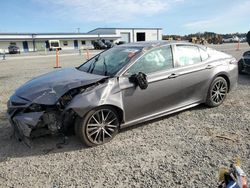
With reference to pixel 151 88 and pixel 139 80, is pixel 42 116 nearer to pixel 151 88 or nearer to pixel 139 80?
pixel 139 80

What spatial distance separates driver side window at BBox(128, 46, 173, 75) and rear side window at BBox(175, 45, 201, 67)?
→ 210 millimetres

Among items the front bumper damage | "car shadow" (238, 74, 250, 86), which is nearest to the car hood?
the front bumper damage

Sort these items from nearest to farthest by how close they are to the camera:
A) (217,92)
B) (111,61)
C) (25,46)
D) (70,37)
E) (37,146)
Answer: (37,146), (111,61), (217,92), (25,46), (70,37)

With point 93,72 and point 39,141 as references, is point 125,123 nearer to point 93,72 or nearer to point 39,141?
point 93,72

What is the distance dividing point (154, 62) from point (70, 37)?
59.4 m

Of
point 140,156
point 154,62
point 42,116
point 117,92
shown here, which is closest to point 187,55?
point 154,62

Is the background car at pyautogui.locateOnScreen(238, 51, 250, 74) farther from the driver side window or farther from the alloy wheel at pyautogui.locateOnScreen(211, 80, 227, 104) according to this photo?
the driver side window

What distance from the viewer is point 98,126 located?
427cm

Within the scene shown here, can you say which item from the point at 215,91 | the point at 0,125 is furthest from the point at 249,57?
the point at 0,125

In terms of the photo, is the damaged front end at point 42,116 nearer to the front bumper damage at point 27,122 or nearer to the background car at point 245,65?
the front bumper damage at point 27,122

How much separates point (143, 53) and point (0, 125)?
3156mm

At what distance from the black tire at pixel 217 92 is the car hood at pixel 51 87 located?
103 inches

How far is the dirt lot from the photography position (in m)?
3.36

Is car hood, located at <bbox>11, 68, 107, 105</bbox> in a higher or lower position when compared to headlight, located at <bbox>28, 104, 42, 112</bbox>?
higher
